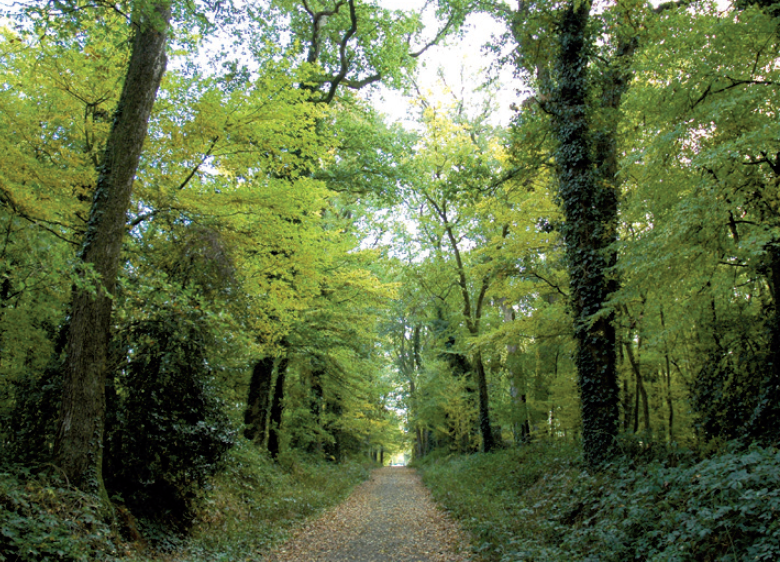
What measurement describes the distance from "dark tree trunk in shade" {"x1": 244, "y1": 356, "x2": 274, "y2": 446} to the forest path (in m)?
2.90

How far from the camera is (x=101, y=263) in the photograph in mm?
5168

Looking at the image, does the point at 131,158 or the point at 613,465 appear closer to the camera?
the point at 131,158

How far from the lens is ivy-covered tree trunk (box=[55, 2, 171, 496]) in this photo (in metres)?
4.73

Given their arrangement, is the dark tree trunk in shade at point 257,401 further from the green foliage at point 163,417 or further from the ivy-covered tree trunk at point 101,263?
the ivy-covered tree trunk at point 101,263

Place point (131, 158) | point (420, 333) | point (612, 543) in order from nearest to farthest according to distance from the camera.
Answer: point (612, 543) → point (131, 158) → point (420, 333)

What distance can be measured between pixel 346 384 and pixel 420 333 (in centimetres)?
1666

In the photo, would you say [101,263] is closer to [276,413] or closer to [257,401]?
[257,401]

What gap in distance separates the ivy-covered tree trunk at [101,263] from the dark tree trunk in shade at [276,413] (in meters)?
7.34

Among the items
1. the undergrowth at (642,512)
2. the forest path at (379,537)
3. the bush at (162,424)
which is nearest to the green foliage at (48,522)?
the bush at (162,424)

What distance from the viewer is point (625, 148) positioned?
8398 millimetres

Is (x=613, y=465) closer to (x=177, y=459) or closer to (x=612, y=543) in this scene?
(x=612, y=543)

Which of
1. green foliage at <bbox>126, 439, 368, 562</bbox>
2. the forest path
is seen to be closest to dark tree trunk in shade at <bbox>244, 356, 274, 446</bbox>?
green foliage at <bbox>126, 439, 368, 562</bbox>

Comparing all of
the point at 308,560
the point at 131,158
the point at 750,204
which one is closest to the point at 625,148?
the point at 750,204

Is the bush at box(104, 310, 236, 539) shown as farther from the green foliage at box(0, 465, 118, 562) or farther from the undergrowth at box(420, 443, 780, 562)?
the undergrowth at box(420, 443, 780, 562)
